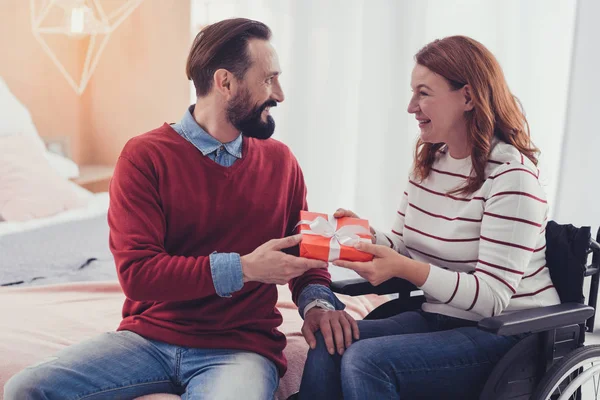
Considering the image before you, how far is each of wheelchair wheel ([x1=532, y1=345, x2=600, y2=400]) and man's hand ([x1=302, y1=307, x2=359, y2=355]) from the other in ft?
1.30

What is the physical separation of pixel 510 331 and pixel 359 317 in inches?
29.5

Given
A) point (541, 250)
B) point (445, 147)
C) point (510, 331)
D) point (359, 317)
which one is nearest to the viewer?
point (510, 331)

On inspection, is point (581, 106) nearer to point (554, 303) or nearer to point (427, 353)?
point (554, 303)

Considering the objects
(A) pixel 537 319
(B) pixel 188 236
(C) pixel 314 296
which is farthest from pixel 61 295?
(A) pixel 537 319

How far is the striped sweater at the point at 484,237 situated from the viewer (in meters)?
1.54

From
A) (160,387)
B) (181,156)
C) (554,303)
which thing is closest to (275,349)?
(160,387)

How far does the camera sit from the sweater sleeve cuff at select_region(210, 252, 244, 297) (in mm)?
1514

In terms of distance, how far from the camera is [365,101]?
3.38 metres

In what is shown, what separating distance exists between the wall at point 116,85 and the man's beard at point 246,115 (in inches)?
86.5

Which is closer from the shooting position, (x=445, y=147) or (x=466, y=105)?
(x=466, y=105)

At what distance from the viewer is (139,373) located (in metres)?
1.53

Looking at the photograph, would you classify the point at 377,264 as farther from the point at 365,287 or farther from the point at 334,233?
the point at 365,287

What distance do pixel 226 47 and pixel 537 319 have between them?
0.89 metres

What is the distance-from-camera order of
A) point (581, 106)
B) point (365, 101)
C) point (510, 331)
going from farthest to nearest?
point (365, 101), point (581, 106), point (510, 331)
